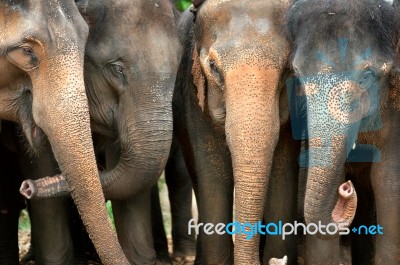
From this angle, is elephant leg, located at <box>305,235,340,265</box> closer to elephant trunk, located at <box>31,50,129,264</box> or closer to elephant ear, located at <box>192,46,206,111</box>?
elephant ear, located at <box>192,46,206,111</box>

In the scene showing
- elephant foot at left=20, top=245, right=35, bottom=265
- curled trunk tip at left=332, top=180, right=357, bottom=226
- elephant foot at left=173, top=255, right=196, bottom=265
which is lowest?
elephant foot at left=173, top=255, right=196, bottom=265

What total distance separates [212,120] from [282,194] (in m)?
0.48

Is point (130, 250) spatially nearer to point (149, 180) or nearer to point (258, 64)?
point (149, 180)

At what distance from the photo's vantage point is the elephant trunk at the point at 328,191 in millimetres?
5387

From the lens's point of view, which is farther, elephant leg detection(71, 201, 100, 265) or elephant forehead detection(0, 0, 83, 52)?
elephant leg detection(71, 201, 100, 265)

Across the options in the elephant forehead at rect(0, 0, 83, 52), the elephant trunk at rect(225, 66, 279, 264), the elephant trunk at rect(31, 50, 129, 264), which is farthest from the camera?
the elephant trunk at rect(225, 66, 279, 264)

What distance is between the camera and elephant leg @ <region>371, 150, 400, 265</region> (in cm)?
592

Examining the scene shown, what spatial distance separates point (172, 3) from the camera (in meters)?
6.36

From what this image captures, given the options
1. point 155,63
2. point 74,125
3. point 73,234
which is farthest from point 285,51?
point 73,234

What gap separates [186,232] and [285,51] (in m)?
2.13

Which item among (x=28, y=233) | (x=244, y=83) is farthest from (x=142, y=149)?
(x=28, y=233)

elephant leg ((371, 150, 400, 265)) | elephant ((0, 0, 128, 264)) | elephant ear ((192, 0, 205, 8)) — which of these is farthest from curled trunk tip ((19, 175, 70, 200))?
elephant leg ((371, 150, 400, 265))

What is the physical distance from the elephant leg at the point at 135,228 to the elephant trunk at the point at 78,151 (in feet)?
3.63

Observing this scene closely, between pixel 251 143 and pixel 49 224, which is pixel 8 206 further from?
pixel 251 143
